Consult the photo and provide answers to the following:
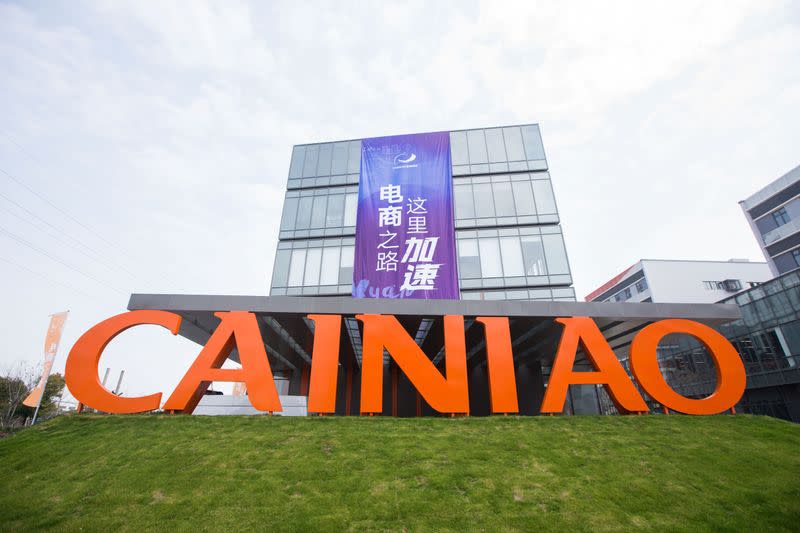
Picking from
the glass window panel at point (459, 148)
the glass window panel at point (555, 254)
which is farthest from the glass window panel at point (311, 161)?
the glass window panel at point (555, 254)

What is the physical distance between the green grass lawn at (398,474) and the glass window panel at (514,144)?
24.8 m

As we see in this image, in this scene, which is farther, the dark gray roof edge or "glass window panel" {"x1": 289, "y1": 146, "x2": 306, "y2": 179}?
"glass window panel" {"x1": 289, "y1": 146, "x2": 306, "y2": 179}

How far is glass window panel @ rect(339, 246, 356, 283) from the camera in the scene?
103 feet

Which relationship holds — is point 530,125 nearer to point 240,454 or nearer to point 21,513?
point 240,454

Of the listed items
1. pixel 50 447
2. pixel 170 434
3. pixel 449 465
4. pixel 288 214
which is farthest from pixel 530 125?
pixel 50 447

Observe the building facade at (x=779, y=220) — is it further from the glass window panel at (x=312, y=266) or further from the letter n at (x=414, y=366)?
the glass window panel at (x=312, y=266)

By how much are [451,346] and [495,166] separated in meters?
22.4

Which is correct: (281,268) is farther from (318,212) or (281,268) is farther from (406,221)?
(406,221)

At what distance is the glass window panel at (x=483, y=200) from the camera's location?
3247cm

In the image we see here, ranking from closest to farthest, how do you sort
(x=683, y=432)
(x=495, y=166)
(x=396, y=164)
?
1. (x=683, y=432)
2. (x=396, y=164)
3. (x=495, y=166)

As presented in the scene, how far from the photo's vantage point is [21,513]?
9.07 meters

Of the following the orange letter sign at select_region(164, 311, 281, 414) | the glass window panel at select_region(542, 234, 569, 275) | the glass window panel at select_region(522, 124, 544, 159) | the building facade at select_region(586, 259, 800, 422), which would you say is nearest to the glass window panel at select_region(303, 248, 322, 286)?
the orange letter sign at select_region(164, 311, 281, 414)

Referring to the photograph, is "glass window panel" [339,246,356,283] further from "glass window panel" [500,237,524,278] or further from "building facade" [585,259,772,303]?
"building facade" [585,259,772,303]

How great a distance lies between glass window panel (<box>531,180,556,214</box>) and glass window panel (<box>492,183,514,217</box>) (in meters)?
2.01
